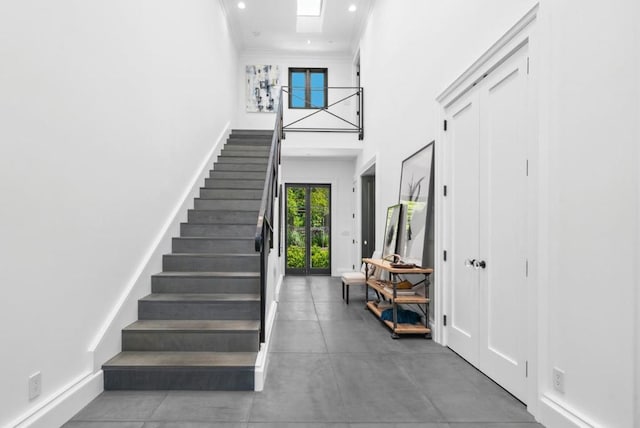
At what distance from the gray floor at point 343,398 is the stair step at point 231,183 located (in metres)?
2.54

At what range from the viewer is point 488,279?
9.61ft

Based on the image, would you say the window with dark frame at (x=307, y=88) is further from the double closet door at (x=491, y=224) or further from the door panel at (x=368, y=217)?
the double closet door at (x=491, y=224)

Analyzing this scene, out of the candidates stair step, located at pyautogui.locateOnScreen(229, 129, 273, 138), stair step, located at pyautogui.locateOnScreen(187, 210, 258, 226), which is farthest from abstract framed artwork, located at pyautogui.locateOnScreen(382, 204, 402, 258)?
stair step, located at pyautogui.locateOnScreen(229, 129, 273, 138)

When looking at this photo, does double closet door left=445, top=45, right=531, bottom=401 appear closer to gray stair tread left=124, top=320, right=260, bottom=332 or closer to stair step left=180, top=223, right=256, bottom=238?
gray stair tread left=124, top=320, right=260, bottom=332

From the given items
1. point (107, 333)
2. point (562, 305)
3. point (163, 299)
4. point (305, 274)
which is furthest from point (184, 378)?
point (305, 274)

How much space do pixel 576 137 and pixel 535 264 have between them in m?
0.74

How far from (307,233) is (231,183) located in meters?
3.87

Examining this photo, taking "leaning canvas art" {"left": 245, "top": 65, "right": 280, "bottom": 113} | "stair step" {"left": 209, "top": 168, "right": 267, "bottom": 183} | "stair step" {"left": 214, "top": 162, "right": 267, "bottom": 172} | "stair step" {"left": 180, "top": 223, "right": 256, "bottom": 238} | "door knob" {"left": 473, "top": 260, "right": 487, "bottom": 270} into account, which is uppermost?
"leaning canvas art" {"left": 245, "top": 65, "right": 280, "bottom": 113}

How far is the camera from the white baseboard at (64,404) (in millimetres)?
1962

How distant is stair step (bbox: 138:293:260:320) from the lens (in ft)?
10.7

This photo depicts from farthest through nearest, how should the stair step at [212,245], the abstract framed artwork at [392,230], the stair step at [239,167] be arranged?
the stair step at [239,167]
the abstract framed artwork at [392,230]
the stair step at [212,245]

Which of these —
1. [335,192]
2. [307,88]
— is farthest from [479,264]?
[307,88]

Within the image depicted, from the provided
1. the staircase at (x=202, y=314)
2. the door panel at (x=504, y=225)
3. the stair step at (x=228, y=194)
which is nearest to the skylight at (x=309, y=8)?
the stair step at (x=228, y=194)

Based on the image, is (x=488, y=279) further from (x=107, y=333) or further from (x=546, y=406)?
(x=107, y=333)
